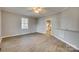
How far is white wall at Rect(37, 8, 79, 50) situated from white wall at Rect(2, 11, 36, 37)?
0.43m

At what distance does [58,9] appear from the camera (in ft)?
6.48

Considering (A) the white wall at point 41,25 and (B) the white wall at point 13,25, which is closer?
(B) the white wall at point 13,25

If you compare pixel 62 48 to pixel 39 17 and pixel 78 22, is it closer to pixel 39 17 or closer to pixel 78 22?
pixel 78 22

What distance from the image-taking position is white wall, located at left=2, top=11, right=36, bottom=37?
1.94 m

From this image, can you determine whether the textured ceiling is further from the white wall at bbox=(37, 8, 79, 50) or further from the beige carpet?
the beige carpet

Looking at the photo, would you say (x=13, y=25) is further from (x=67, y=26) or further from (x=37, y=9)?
(x=67, y=26)

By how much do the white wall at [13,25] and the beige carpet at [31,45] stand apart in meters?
0.10

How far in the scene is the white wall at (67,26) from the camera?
1941 millimetres

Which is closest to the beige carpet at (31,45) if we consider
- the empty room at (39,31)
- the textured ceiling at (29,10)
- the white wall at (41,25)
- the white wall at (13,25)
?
the empty room at (39,31)

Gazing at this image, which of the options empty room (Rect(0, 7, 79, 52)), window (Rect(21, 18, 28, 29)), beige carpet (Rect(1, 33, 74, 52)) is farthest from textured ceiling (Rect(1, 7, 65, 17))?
beige carpet (Rect(1, 33, 74, 52))

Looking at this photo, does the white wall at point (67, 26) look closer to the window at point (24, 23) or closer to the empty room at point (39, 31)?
the empty room at point (39, 31)

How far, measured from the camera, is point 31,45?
2.01 m
